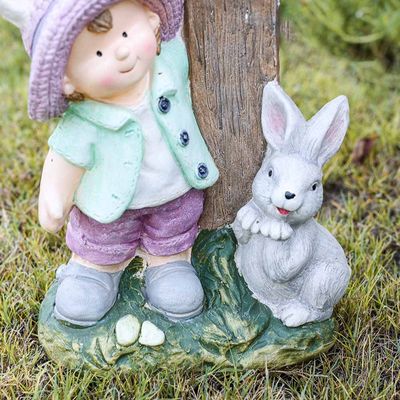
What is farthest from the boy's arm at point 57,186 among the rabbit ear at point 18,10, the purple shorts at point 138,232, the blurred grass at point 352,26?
the blurred grass at point 352,26

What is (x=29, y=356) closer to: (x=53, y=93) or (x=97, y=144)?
(x=97, y=144)

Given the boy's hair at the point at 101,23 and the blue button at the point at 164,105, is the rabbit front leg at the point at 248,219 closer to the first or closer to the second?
the blue button at the point at 164,105

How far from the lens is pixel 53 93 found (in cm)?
203

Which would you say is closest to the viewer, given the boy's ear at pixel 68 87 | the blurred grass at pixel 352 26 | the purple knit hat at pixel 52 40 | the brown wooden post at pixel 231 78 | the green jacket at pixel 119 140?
the purple knit hat at pixel 52 40

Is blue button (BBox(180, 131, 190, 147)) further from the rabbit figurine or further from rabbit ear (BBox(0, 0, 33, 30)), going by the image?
rabbit ear (BBox(0, 0, 33, 30))

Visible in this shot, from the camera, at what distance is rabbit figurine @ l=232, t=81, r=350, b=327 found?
Answer: 2232 millimetres

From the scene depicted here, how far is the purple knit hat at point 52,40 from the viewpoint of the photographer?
1.94 metres

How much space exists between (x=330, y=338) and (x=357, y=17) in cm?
245

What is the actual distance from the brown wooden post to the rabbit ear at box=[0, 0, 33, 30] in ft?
1.60

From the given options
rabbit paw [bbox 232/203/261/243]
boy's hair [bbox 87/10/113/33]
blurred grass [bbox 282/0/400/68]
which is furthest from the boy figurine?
blurred grass [bbox 282/0/400/68]

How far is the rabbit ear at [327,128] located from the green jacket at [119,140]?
1.11 ft

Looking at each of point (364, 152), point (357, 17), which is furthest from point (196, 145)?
point (357, 17)

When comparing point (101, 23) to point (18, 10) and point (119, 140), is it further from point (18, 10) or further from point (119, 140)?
point (119, 140)

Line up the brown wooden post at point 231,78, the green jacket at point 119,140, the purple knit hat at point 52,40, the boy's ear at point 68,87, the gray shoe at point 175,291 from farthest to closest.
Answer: the gray shoe at point 175,291 < the brown wooden post at point 231,78 < the green jacket at point 119,140 < the boy's ear at point 68,87 < the purple knit hat at point 52,40
